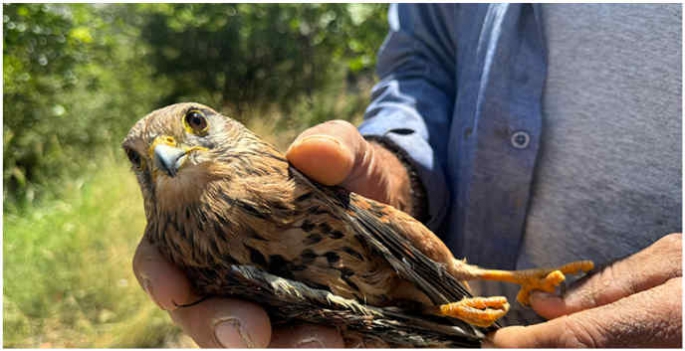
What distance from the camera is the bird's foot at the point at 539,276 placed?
2016mm

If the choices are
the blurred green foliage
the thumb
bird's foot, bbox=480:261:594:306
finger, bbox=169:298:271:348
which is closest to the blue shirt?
the thumb

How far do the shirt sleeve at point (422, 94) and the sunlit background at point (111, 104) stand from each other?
2.99 metres

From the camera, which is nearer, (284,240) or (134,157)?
(284,240)

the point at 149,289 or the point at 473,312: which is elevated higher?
the point at 473,312

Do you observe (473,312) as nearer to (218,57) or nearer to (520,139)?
(520,139)

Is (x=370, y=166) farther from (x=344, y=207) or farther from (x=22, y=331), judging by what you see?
(x=22, y=331)

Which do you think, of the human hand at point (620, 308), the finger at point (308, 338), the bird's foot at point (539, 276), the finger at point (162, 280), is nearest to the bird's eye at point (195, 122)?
the finger at point (162, 280)

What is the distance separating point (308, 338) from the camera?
179 cm

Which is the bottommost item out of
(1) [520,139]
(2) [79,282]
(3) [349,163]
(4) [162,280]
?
(2) [79,282]

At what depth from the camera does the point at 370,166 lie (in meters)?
2.16

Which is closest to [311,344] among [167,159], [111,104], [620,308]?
[167,159]

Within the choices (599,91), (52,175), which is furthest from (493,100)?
(52,175)

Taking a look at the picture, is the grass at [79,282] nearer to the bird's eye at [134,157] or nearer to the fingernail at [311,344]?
the bird's eye at [134,157]

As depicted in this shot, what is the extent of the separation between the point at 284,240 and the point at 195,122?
54cm
